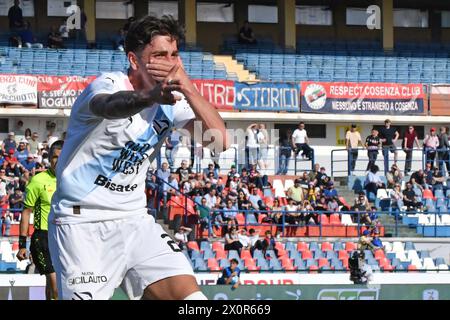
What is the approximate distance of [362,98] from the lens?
3275 cm

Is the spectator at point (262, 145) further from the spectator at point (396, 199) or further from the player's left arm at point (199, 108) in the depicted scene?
the player's left arm at point (199, 108)

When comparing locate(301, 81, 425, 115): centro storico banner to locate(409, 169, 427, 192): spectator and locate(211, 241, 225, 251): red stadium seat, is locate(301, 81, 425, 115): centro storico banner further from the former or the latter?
locate(211, 241, 225, 251): red stadium seat

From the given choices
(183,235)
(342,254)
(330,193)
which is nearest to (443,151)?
(330,193)

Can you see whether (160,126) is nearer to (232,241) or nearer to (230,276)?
(230,276)

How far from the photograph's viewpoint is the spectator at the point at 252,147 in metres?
27.3

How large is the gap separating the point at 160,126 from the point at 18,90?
24.2m

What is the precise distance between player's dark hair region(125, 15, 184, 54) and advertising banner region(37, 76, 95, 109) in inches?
942

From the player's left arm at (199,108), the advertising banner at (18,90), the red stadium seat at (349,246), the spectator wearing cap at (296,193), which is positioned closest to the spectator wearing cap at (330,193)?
the spectator wearing cap at (296,193)

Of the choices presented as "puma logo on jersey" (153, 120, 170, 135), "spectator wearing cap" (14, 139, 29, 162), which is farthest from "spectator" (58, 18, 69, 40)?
"puma logo on jersey" (153, 120, 170, 135)

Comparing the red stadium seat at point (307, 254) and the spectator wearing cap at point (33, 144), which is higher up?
the spectator wearing cap at point (33, 144)

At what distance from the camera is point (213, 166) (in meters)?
25.5

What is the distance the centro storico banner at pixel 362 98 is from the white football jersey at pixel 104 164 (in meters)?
26.2
